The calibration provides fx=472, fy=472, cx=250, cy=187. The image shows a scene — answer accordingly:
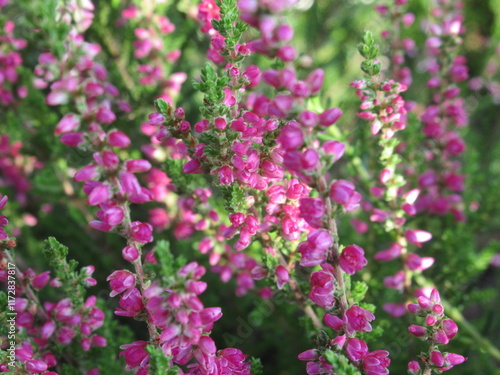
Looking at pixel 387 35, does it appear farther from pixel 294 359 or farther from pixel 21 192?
pixel 21 192

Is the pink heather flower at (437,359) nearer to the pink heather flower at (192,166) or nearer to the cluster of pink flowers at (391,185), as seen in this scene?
the cluster of pink flowers at (391,185)

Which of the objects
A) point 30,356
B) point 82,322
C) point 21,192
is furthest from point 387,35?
point 21,192

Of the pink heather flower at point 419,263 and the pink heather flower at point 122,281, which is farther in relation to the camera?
the pink heather flower at point 419,263

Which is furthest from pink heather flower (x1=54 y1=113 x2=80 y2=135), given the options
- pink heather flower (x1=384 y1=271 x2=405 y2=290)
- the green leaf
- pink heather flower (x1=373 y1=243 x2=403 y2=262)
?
pink heather flower (x1=384 y1=271 x2=405 y2=290)

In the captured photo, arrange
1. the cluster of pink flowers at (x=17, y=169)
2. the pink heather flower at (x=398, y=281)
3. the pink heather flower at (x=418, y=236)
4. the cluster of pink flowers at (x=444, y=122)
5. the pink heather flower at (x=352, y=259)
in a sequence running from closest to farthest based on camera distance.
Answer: the pink heather flower at (x=352, y=259) → the pink heather flower at (x=418, y=236) → the pink heather flower at (x=398, y=281) → the cluster of pink flowers at (x=444, y=122) → the cluster of pink flowers at (x=17, y=169)

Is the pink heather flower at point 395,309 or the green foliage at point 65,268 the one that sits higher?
the green foliage at point 65,268

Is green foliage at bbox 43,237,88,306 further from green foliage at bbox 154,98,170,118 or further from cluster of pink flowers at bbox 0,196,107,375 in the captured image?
green foliage at bbox 154,98,170,118

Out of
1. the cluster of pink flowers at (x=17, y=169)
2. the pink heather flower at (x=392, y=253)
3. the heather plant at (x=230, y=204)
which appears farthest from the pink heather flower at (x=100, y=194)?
the cluster of pink flowers at (x=17, y=169)

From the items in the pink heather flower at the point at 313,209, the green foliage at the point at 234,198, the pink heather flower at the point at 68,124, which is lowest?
the green foliage at the point at 234,198
